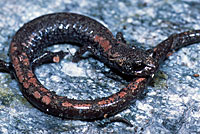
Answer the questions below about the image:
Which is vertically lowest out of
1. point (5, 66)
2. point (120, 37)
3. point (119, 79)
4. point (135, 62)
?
point (119, 79)

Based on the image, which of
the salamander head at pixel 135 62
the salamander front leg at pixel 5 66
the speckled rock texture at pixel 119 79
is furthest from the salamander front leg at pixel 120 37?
the salamander front leg at pixel 5 66

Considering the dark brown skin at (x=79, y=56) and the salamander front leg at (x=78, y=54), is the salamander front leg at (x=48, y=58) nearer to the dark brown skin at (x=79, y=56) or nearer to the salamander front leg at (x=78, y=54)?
the dark brown skin at (x=79, y=56)

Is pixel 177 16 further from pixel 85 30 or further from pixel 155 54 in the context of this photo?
pixel 85 30

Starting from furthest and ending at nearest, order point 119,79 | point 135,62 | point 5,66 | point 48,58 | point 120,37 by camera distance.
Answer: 1. point 120,37
2. point 48,58
3. point 5,66
4. point 119,79
5. point 135,62

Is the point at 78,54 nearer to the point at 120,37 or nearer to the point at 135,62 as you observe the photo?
the point at 120,37

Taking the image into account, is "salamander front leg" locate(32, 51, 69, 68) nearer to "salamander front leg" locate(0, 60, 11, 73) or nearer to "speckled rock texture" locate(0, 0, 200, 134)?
"speckled rock texture" locate(0, 0, 200, 134)

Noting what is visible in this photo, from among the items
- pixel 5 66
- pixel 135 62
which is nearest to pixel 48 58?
pixel 5 66

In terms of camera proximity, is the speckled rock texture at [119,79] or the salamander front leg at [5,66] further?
the salamander front leg at [5,66]
